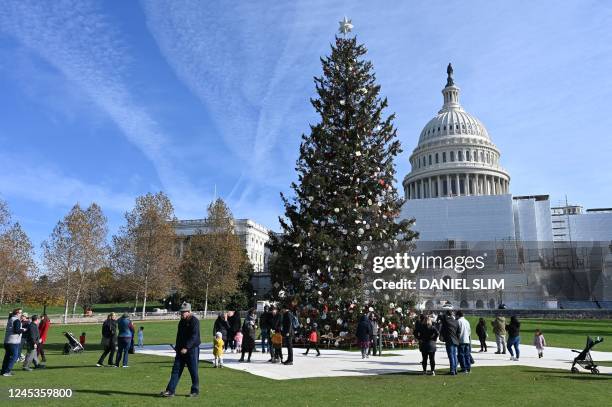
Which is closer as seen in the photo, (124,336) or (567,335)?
(124,336)

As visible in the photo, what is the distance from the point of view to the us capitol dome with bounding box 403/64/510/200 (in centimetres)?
11606

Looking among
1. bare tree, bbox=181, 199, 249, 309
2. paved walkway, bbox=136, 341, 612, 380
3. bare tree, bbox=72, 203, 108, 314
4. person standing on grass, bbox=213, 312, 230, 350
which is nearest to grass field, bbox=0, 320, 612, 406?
paved walkway, bbox=136, 341, 612, 380

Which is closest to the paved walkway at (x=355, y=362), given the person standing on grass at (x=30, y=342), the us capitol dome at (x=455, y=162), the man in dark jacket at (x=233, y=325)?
the man in dark jacket at (x=233, y=325)

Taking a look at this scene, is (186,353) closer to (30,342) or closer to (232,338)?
(30,342)

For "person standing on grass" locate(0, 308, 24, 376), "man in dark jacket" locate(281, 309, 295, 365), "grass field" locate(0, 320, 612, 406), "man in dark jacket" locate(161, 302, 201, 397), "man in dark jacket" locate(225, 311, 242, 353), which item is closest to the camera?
"grass field" locate(0, 320, 612, 406)

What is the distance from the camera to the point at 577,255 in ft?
258

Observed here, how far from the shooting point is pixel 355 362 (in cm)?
1691

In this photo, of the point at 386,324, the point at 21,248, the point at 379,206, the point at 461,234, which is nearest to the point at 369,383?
the point at 386,324

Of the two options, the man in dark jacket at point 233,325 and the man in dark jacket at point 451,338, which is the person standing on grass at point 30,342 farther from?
the man in dark jacket at point 451,338

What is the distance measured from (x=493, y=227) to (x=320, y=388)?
9475 cm

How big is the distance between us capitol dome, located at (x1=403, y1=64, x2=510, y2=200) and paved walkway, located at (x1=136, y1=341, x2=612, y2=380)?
9790 cm

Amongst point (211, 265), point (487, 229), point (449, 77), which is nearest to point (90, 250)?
point (211, 265)

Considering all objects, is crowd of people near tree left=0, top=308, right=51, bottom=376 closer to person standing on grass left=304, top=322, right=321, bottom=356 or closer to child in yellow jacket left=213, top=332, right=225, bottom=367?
child in yellow jacket left=213, top=332, right=225, bottom=367

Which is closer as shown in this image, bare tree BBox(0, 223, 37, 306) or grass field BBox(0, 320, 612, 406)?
grass field BBox(0, 320, 612, 406)
